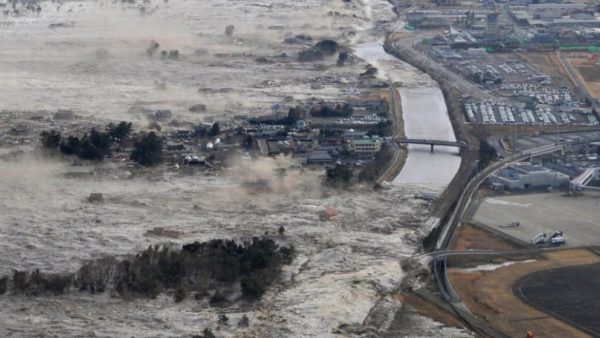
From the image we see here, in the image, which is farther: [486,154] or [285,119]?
[285,119]

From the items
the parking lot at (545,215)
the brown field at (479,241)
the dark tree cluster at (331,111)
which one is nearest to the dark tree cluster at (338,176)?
the parking lot at (545,215)

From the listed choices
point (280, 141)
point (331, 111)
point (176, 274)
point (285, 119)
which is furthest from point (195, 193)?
point (331, 111)

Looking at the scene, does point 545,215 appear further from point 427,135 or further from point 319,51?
point 319,51

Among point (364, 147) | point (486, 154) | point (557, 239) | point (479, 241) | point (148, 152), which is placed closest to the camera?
point (557, 239)

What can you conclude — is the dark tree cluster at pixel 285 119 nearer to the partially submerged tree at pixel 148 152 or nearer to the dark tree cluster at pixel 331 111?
the dark tree cluster at pixel 331 111

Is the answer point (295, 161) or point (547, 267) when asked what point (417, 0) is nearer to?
point (295, 161)

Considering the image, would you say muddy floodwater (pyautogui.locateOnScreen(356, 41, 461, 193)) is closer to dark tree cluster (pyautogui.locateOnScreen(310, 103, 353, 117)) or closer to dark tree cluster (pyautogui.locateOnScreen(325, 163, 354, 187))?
dark tree cluster (pyautogui.locateOnScreen(325, 163, 354, 187))

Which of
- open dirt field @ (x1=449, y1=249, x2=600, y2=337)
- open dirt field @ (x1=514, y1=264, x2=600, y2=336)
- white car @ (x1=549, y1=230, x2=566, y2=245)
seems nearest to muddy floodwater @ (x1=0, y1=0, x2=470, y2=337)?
open dirt field @ (x1=449, y1=249, x2=600, y2=337)
